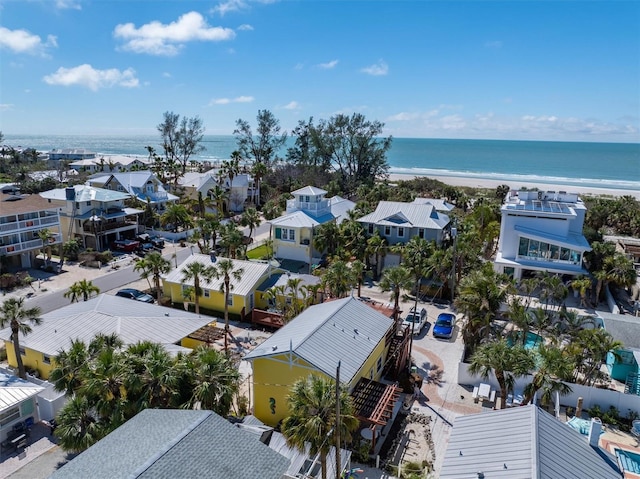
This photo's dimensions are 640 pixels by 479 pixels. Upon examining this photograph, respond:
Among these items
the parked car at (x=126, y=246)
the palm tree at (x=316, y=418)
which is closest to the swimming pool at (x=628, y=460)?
the palm tree at (x=316, y=418)

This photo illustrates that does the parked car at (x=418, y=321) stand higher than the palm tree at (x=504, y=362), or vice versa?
the palm tree at (x=504, y=362)

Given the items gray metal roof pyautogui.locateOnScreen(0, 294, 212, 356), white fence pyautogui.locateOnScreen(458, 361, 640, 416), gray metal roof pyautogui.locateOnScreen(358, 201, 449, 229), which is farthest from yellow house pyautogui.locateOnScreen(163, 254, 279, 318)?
white fence pyautogui.locateOnScreen(458, 361, 640, 416)

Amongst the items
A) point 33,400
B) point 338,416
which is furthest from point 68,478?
point 33,400

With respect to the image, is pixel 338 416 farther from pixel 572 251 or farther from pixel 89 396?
pixel 572 251

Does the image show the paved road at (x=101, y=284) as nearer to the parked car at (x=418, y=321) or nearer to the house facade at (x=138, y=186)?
the house facade at (x=138, y=186)

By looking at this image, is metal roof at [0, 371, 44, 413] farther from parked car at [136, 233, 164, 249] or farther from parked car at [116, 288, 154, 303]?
parked car at [136, 233, 164, 249]

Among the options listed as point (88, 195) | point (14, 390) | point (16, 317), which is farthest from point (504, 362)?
point (88, 195)
